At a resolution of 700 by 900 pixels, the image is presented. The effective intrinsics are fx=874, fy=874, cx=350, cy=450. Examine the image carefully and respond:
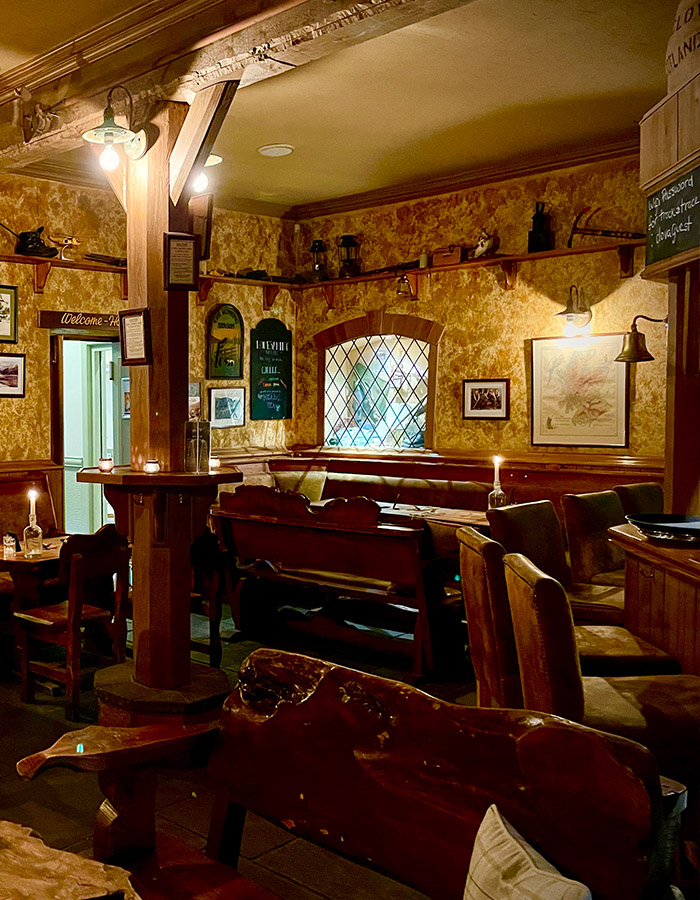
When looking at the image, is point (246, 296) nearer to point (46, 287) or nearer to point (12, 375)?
point (46, 287)

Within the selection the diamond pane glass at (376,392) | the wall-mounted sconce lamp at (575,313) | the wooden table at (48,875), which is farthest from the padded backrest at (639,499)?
the wooden table at (48,875)

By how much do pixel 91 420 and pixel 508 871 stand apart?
780cm

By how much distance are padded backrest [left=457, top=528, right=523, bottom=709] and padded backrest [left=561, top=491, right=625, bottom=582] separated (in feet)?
5.45

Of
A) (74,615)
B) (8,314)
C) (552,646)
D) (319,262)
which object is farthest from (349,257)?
(552,646)

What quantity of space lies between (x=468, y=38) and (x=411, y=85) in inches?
29.8

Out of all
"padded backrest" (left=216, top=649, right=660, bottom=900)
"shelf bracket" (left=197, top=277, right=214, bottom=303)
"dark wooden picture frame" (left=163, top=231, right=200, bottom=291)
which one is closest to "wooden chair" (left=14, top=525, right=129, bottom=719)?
"dark wooden picture frame" (left=163, top=231, right=200, bottom=291)

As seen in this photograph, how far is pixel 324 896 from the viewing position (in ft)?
9.70

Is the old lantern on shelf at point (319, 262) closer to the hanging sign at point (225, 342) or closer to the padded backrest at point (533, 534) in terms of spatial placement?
the hanging sign at point (225, 342)

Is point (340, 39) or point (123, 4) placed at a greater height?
point (123, 4)

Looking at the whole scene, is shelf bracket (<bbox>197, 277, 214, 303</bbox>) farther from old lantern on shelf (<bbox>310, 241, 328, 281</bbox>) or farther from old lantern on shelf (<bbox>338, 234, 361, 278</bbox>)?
old lantern on shelf (<bbox>338, 234, 361, 278</bbox>)

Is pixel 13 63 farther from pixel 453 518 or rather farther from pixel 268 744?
pixel 268 744

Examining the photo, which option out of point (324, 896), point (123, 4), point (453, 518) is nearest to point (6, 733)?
point (324, 896)

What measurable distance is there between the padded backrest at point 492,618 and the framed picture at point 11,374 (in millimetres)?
4844

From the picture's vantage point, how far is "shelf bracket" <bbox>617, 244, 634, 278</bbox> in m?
6.56
